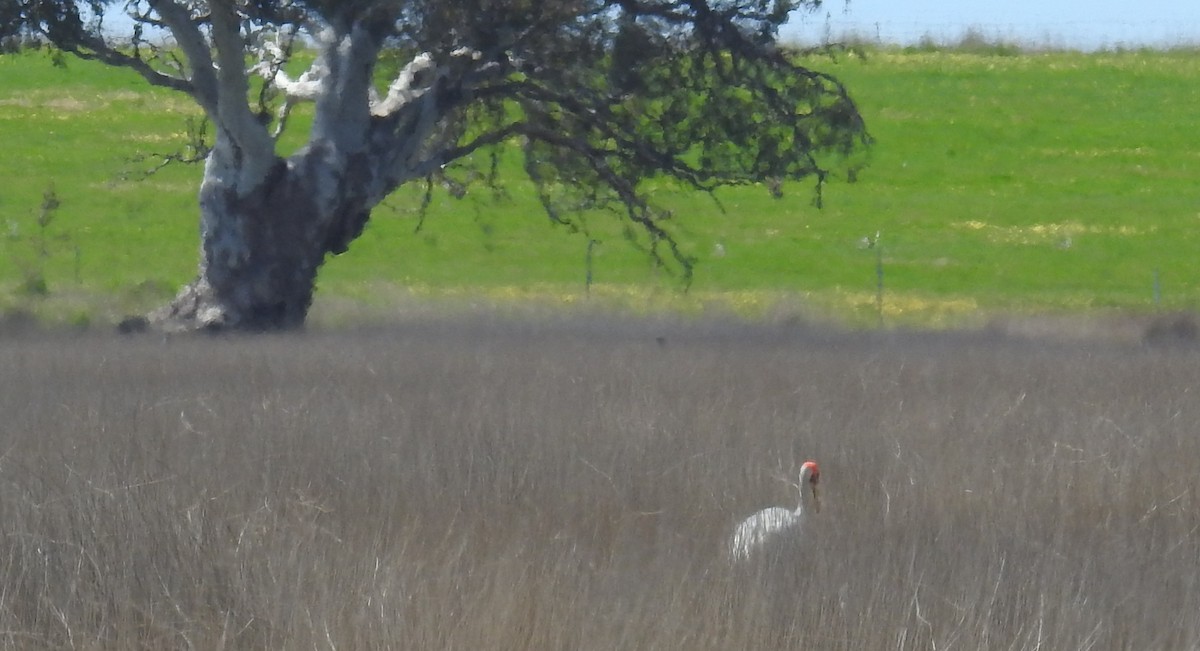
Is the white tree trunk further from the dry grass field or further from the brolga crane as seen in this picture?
the brolga crane

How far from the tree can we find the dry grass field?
3453mm

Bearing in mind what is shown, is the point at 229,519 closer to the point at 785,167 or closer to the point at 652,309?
the point at 785,167

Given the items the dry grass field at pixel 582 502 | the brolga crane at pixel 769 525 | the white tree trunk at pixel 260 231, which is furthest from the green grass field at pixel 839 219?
the brolga crane at pixel 769 525

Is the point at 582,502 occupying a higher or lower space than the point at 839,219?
higher

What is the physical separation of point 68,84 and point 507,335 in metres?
38.3

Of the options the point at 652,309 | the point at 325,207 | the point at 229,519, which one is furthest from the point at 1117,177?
the point at 229,519

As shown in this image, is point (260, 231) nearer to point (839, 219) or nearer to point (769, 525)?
point (769, 525)

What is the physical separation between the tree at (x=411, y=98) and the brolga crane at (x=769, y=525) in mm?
9049

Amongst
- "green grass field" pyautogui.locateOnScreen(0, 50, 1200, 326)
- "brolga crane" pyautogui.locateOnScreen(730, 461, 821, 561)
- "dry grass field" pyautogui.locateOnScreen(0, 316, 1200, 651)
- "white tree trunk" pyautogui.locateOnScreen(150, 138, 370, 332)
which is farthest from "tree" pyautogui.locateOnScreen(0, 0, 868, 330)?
"brolga crane" pyautogui.locateOnScreen(730, 461, 821, 561)

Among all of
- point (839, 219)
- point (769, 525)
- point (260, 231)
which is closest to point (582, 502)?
point (769, 525)

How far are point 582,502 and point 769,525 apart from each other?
114 cm

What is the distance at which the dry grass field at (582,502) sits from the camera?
16.6ft

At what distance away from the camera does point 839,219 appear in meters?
39.5

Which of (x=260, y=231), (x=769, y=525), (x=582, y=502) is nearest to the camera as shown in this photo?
(x=769, y=525)
